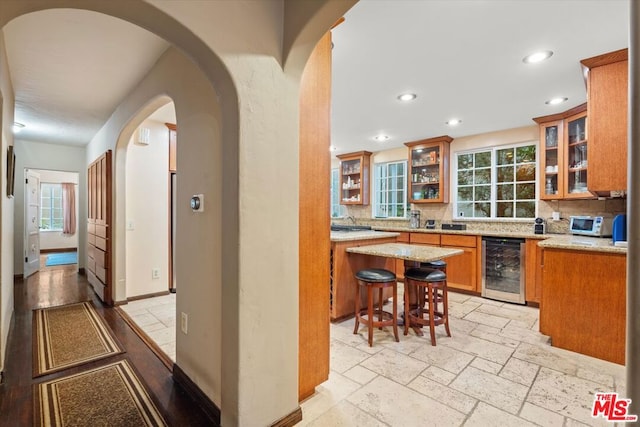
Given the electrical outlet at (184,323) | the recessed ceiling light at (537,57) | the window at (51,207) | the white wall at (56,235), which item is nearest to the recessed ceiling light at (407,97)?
the recessed ceiling light at (537,57)

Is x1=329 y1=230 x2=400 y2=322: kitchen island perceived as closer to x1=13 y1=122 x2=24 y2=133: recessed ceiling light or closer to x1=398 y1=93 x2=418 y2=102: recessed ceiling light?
x1=398 y1=93 x2=418 y2=102: recessed ceiling light

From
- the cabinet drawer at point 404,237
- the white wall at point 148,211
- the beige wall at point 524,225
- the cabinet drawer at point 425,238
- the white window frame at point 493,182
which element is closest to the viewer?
the beige wall at point 524,225

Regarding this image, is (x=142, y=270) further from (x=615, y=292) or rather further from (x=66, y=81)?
(x=615, y=292)

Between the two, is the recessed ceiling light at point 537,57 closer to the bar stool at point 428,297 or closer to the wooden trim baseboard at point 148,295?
the bar stool at point 428,297

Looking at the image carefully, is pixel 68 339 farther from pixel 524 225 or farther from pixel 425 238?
pixel 524 225

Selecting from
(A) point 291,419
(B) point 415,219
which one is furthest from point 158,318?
(B) point 415,219

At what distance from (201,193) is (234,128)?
61 cm

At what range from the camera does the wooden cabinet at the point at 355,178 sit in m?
6.29

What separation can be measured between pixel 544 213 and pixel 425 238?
1669mm

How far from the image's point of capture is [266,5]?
4.89 ft

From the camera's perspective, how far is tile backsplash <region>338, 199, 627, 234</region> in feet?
12.1

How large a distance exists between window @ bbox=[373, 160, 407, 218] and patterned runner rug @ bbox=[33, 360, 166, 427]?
507cm

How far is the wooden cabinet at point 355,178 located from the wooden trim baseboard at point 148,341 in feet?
14.8

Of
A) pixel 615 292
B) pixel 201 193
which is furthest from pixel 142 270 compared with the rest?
pixel 615 292
